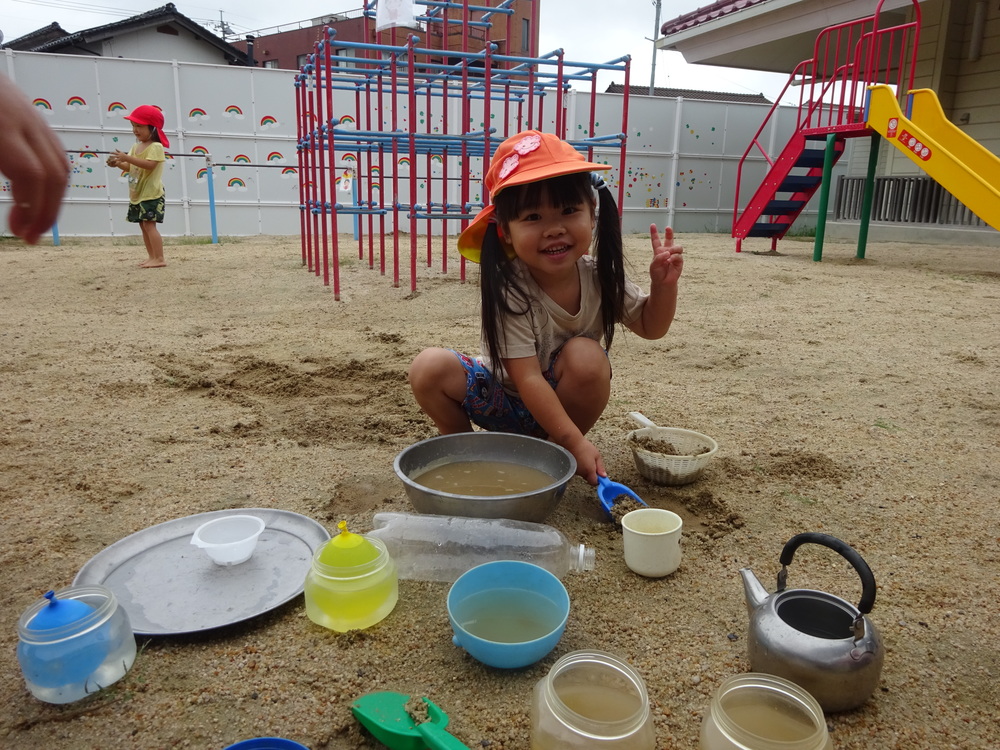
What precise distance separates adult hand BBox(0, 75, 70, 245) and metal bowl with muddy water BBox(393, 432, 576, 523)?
83cm

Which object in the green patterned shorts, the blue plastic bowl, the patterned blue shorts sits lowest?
the blue plastic bowl

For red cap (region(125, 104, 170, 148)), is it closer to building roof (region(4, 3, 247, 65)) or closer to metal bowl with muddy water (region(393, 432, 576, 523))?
metal bowl with muddy water (region(393, 432, 576, 523))

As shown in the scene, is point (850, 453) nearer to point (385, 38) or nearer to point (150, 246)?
point (150, 246)

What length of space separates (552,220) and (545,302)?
24cm

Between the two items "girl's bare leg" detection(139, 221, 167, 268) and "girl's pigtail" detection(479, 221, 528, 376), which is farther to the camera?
"girl's bare leg" detection(139, 221, 167, 268)

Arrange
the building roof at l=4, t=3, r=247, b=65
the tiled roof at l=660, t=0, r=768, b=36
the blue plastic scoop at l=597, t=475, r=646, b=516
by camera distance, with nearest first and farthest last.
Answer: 1. the blue plastic scoop at l=597, t=475, r=646, b=516
2. the tiled roof at l=660, t=0, r=768, b=36
3. the building roof at l=4, t=3, r=247, b=65

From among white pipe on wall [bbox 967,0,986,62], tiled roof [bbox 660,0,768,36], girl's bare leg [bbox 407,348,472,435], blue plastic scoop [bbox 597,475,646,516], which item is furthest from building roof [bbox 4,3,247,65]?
blue plastic scoop [bbox 597,475,646,516]

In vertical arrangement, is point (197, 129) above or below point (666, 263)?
above

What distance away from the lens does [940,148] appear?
5.67 m

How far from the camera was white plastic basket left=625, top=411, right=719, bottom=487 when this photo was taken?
1796 millimetres

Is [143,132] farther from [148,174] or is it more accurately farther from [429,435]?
[429,435]

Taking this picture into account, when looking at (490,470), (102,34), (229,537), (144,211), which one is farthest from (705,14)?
(102,34)

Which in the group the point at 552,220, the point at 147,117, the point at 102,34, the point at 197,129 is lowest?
the point at 552,220

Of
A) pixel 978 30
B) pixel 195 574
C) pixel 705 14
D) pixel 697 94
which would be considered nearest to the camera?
pixel 195 574
